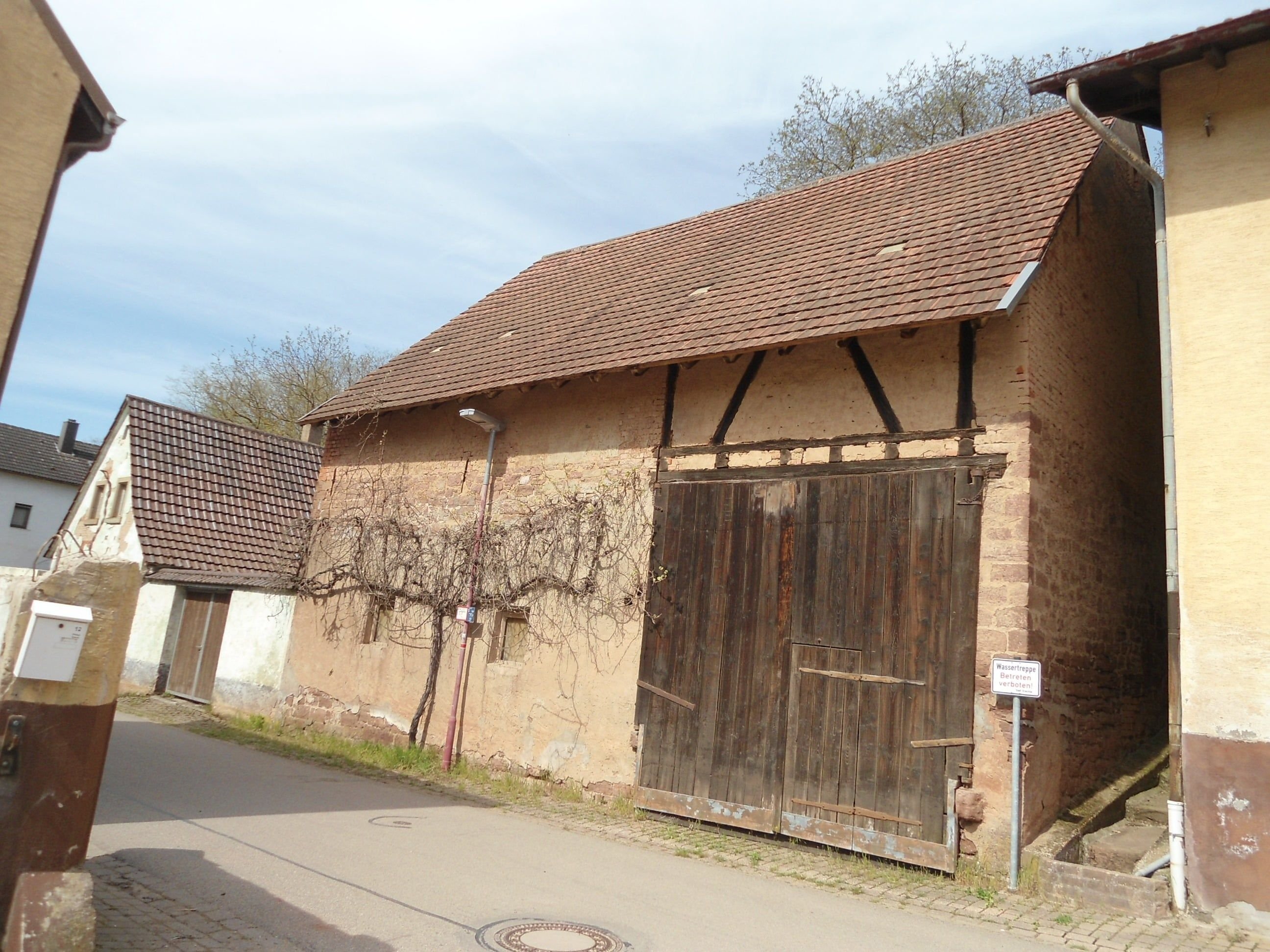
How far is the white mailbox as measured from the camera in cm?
419

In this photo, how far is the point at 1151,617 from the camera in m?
10.6

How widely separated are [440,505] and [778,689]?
6.15 meters

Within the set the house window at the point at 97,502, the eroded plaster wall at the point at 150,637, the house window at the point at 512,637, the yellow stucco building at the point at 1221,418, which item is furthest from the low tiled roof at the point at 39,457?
the yellow stucco building at the point at 1221,418

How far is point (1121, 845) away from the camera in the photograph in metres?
7.53

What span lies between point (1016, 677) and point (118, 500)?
18.4 m

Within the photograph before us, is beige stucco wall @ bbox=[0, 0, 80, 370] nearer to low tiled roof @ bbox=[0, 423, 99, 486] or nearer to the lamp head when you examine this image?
the lamp head

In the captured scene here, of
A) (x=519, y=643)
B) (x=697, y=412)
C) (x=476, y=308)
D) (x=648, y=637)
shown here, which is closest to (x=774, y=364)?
(x=697, y=412)

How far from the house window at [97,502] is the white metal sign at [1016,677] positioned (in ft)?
62.5

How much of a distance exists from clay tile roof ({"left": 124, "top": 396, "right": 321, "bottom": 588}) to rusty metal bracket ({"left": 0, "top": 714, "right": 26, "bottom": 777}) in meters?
11.9

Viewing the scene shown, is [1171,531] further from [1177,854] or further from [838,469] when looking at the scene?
[838,469]

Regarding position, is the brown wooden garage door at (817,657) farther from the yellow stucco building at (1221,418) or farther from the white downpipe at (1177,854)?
the yellow stucco building at (1221,418)

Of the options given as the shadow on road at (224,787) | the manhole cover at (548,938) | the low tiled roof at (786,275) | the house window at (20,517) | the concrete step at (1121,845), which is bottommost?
the shadow on road at (224,787)

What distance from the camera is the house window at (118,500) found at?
1905 centimetres

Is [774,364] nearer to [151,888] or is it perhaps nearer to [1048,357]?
[1048,357]
